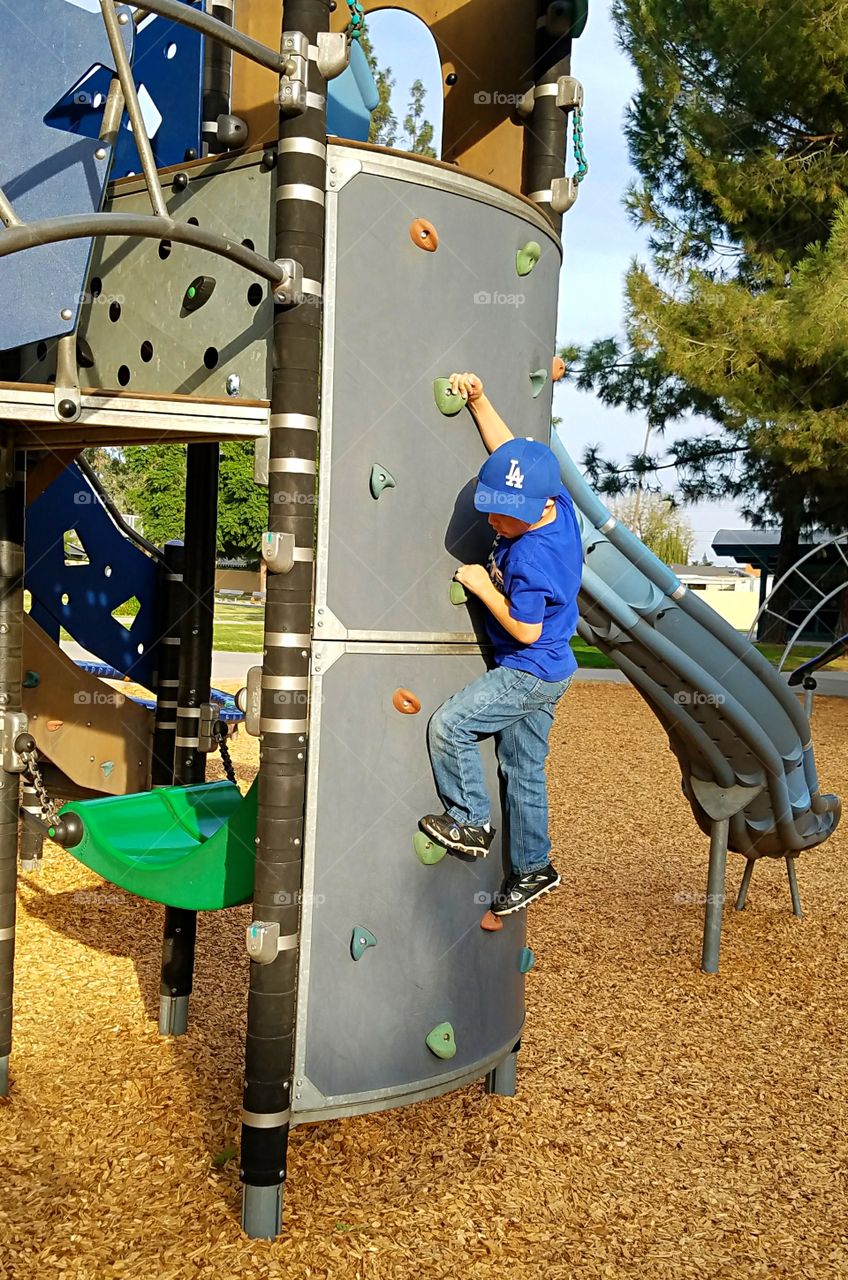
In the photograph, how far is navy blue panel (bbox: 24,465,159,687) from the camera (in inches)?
219

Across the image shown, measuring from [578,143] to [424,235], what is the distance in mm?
1255

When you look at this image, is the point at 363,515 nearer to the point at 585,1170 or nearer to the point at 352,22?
the point at 352,22

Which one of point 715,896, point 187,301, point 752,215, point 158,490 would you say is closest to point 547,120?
point 187,301

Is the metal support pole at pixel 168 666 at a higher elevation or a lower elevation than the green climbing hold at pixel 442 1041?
higher

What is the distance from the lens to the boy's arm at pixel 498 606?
3441mm

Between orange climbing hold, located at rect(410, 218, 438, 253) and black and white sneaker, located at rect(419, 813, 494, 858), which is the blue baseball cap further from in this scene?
black and white sneaker, located at rect(419, 813, 494, 858)

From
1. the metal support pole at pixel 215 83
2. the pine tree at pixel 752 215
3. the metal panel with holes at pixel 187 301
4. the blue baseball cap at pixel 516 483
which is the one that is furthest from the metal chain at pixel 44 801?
the pine tree at pixel 752 215

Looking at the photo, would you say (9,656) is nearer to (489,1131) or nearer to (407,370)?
(407,370)

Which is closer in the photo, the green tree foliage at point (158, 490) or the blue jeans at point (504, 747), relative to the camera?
the blue jeans at point (504, 747)

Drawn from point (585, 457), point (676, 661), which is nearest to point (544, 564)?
point (676, 661)

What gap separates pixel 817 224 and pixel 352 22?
53.3 ft

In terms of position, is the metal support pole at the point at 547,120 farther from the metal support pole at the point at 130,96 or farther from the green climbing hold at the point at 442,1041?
the green climbing hold at the point at 442,1041

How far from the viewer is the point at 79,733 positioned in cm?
567

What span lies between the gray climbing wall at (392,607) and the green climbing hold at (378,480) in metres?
0.02
